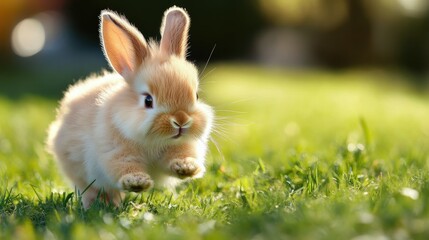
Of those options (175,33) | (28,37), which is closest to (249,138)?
(175,33)

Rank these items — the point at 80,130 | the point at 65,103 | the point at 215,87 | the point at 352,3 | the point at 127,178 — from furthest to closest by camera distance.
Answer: the point at 352,3
the point at 215,87
the point at 65,103
the point at 80,130
the point at 127,178

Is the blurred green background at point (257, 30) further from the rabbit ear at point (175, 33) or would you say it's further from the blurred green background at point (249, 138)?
the rabbit ear at point (175, 33)

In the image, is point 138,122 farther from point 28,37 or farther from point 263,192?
point 28,37

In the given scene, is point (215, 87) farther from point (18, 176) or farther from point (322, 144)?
point (18, 176)

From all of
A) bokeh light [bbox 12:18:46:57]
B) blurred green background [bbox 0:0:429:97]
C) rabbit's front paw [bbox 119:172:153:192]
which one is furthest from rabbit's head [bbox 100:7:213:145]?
blurred green background [bbox 0:0:429:97]

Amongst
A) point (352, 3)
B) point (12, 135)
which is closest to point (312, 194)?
point (12, 135)

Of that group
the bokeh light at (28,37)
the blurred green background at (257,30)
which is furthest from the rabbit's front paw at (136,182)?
the blurred green background at (257,30)
